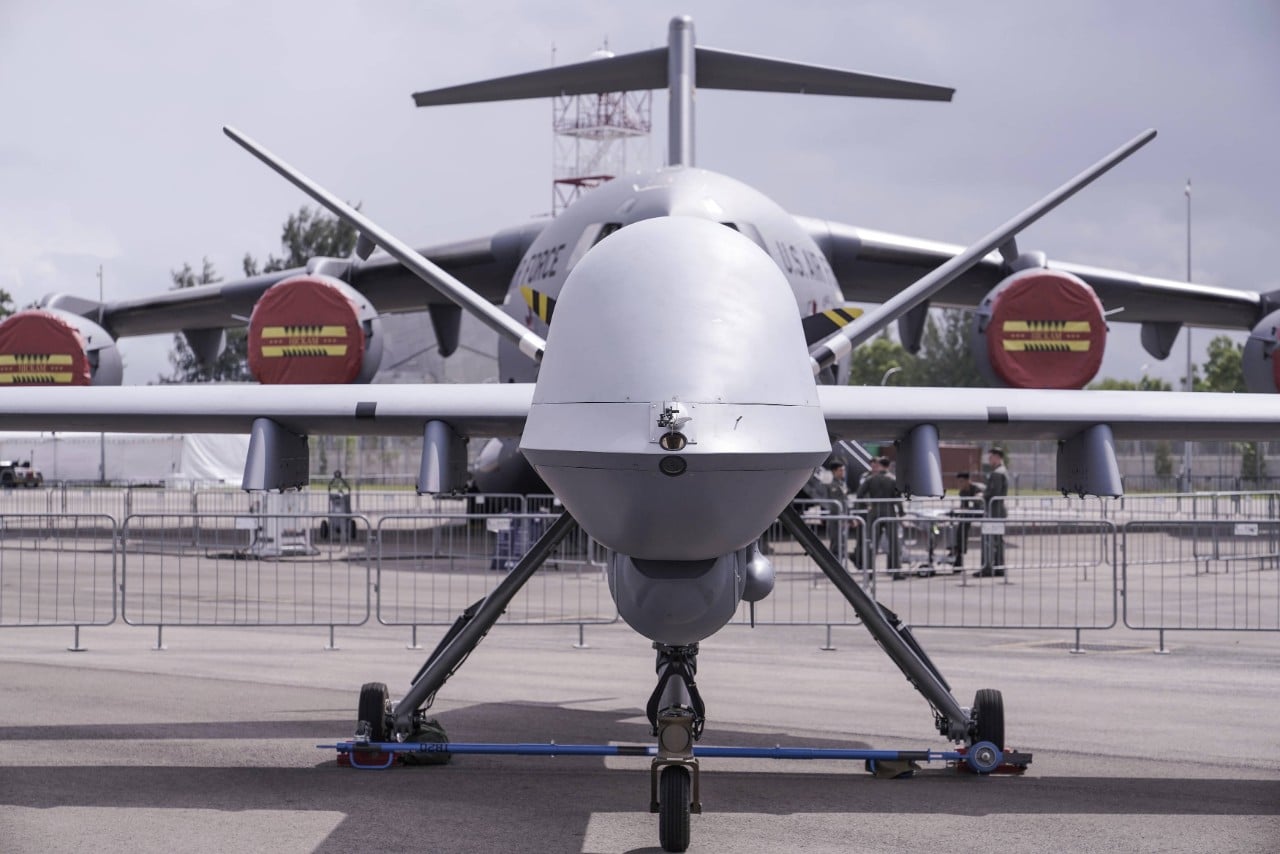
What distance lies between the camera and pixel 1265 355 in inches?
598

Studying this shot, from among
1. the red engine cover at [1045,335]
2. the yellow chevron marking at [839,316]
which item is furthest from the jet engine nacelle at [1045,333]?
the yellow chevron marking at [839,316]

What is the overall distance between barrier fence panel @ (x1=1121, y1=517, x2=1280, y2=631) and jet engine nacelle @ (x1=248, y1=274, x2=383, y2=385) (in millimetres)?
8018

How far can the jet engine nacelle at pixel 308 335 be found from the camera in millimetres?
13914

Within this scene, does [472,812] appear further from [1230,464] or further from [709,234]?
[1230,464]

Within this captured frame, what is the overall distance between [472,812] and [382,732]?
1.12 m

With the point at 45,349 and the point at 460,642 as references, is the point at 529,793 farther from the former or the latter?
the point at 45,349

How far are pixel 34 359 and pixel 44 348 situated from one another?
0.81ft

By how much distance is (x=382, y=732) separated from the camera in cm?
691

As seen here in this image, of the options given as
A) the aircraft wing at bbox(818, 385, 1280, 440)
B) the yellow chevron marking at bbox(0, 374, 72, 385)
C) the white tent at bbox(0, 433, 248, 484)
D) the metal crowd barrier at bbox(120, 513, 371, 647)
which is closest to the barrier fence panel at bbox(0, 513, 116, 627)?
the metal crowd barrier at bbox(120, 513, 371, 647)

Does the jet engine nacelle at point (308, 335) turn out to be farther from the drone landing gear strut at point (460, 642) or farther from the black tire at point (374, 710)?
the drone landing gear strut at point (460, 642)

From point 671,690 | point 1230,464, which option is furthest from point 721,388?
point 1230,464

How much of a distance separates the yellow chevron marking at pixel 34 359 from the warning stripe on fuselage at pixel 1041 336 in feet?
36.3

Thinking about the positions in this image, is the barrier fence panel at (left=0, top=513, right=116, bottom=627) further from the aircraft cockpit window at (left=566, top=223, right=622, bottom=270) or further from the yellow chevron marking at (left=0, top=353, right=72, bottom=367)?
the aircraft cockpit window at (left=566, top=223, right=622, bottom=270)

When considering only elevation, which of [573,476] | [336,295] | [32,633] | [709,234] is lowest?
[32,633]
